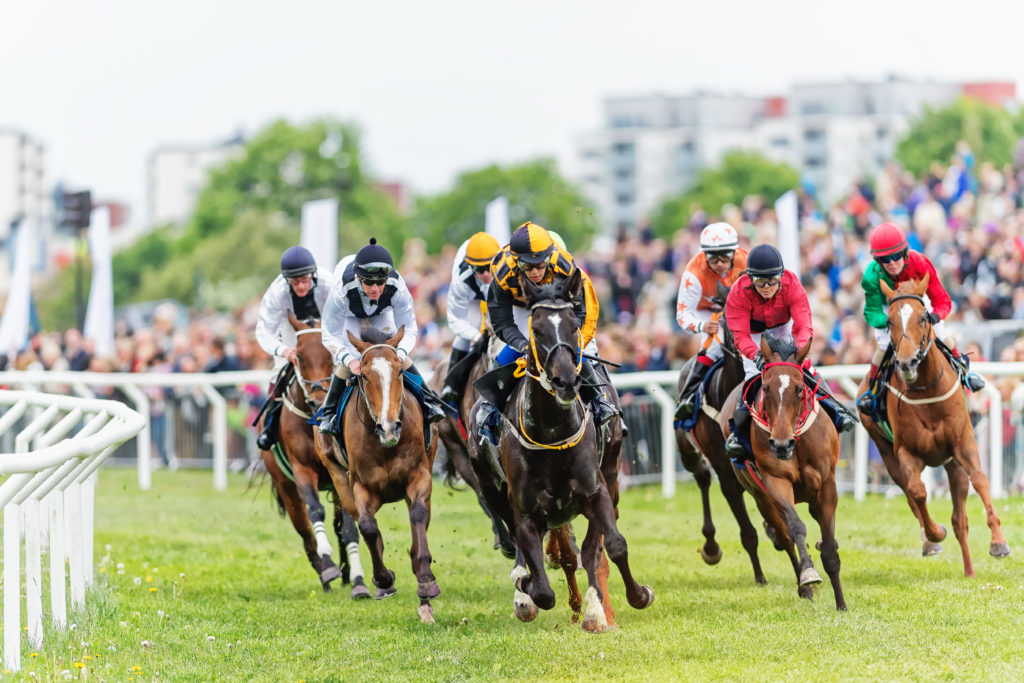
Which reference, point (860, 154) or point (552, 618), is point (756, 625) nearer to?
point (552, 618)

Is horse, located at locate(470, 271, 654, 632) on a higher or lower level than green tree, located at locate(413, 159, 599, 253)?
lower

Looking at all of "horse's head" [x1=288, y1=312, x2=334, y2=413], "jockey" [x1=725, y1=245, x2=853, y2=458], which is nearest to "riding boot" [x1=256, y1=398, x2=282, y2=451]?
Result: "horse's head" [x1=288, y1=312, x2=334, y2=413]

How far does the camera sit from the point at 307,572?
11.9 m

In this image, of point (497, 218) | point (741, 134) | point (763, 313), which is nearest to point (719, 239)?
point (763, 313)

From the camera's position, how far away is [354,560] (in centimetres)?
1042

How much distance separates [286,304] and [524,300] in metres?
3.25

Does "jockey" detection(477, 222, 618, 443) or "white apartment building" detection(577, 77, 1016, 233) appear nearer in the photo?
"jockey" detection(477, 222, 618, 443)

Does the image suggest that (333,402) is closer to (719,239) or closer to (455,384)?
(455,384)

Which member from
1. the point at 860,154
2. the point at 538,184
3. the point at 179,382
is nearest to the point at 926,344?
the point at 179,382

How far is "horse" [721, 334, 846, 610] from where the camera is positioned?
30.0 feet

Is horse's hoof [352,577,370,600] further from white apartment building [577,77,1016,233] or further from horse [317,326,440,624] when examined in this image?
white apartment building [577,77,1016,233]

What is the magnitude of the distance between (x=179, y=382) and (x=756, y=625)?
37.2ft

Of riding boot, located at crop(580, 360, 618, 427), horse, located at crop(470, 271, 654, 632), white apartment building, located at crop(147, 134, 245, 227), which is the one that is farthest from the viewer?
white apartment building, located at crop(147, 134, 245, 227)

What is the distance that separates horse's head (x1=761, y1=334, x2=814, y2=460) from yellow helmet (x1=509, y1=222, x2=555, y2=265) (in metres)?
1.79
